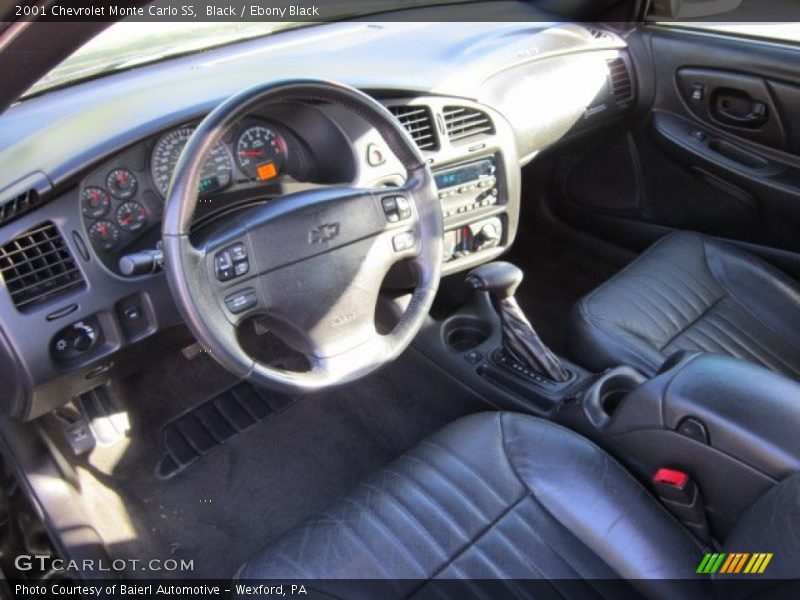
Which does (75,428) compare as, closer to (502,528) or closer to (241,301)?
(241,301)

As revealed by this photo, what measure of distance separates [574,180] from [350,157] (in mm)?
1549

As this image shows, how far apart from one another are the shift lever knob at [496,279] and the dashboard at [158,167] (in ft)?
0.84

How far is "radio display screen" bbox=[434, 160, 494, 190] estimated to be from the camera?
2168mm

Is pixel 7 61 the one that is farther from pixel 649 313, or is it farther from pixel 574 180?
pixel 574 180

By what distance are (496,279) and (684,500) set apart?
0.73 metres

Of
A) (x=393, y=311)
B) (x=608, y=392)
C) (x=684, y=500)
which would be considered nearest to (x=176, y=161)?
(x=393, y=311)

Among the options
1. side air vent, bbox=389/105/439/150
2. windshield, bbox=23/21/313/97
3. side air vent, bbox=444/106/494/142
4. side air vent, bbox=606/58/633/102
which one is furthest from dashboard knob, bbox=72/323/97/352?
side air vent, bbox=606/58/633/102

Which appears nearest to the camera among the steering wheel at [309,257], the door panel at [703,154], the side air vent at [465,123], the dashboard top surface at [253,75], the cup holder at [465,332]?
the steering wheel at [309,257]

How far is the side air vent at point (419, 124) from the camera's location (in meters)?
2.05

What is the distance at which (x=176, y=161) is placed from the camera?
1.69 metres

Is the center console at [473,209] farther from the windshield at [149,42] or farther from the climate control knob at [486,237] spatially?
the windshield at [149,42]

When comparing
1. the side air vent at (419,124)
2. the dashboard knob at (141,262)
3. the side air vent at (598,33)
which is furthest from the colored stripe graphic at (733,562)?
the side air vent at (598,33)

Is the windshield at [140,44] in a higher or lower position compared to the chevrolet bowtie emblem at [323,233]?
higher

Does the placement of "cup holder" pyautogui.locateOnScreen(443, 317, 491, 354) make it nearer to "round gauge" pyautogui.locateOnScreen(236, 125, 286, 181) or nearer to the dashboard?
the dashboard
